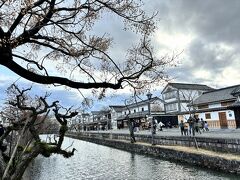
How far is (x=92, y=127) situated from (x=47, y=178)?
279 ft

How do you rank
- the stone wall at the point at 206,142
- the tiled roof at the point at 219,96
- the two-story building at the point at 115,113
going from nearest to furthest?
the stone wall at the point at 206,142, the tiled roof at the point at 219,96, the two-story building at the point at 115,113

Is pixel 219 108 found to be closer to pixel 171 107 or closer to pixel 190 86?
pixel 171 107

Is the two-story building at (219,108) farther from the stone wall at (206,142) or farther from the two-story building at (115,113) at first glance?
the two-story building at (115,113)

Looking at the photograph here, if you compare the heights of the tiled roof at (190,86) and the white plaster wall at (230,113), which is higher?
the tiled roof at (190,86)

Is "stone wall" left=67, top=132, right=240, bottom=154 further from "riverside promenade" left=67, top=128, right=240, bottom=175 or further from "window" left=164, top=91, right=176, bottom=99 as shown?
"window" left=164, top=91, right=176, bottom=99

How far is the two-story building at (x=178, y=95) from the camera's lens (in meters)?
59.4

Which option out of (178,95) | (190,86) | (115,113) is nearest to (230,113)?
(178,95)

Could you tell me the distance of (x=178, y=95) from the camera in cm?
5981

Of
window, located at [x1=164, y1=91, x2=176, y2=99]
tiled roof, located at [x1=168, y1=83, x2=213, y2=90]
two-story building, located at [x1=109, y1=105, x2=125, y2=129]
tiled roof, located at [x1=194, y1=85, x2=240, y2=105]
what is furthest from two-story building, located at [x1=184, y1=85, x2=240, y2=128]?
two-story building, located at [x1=109, y1=105, x2=125, y2=129]

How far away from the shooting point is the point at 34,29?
612 centimetres

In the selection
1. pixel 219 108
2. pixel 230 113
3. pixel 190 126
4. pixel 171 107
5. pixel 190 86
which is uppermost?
pixel 190 86

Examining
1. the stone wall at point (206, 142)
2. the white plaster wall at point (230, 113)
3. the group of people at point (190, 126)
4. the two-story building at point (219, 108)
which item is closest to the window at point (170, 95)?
the two-story building at point (219, 108)

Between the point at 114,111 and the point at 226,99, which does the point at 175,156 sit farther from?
the point at 114,111

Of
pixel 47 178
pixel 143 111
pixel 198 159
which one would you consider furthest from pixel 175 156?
pixel 143 111
